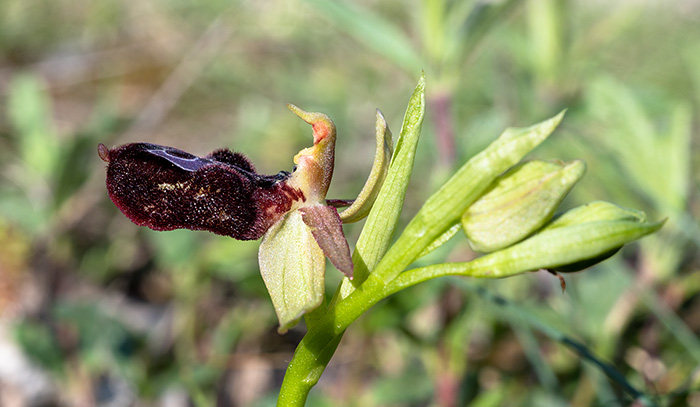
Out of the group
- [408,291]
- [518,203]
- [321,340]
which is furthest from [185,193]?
[408,291]

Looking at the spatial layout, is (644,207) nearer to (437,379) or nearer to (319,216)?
(437,379)

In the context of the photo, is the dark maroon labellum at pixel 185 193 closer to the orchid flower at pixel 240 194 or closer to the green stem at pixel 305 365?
the orchid flower at pixel 240 194

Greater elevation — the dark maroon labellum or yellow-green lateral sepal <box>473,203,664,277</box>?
yellow-green lateral sepal <box>473,203,664,277</box>

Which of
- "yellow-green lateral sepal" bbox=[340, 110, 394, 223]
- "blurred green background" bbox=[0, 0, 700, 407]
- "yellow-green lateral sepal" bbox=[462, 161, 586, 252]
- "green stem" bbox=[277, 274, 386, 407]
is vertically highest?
"yellow-green lateral sepal" bbox=[462, 161, 586, 252]

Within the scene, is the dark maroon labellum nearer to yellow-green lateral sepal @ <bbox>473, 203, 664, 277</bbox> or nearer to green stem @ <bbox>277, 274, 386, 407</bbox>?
green stem @ <bbox>277, 274, 386, 407</bbox>

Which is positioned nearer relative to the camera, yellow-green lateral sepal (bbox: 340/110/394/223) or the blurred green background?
yellow-green lateral sepal (bbox: 340/110/394/223)

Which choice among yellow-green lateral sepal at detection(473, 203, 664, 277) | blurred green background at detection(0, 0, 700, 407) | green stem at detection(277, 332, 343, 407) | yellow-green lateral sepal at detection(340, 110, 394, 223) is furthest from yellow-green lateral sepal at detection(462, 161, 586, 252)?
blurred green background at detection(0, 0, 700, 407)

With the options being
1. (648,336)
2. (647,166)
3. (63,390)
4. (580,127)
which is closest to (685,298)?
(648,336)

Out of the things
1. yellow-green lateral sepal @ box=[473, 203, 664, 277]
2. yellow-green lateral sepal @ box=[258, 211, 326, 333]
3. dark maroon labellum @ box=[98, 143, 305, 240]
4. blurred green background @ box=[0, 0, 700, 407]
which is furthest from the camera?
blurred green background @ box=[0, 0, 700, 407]
